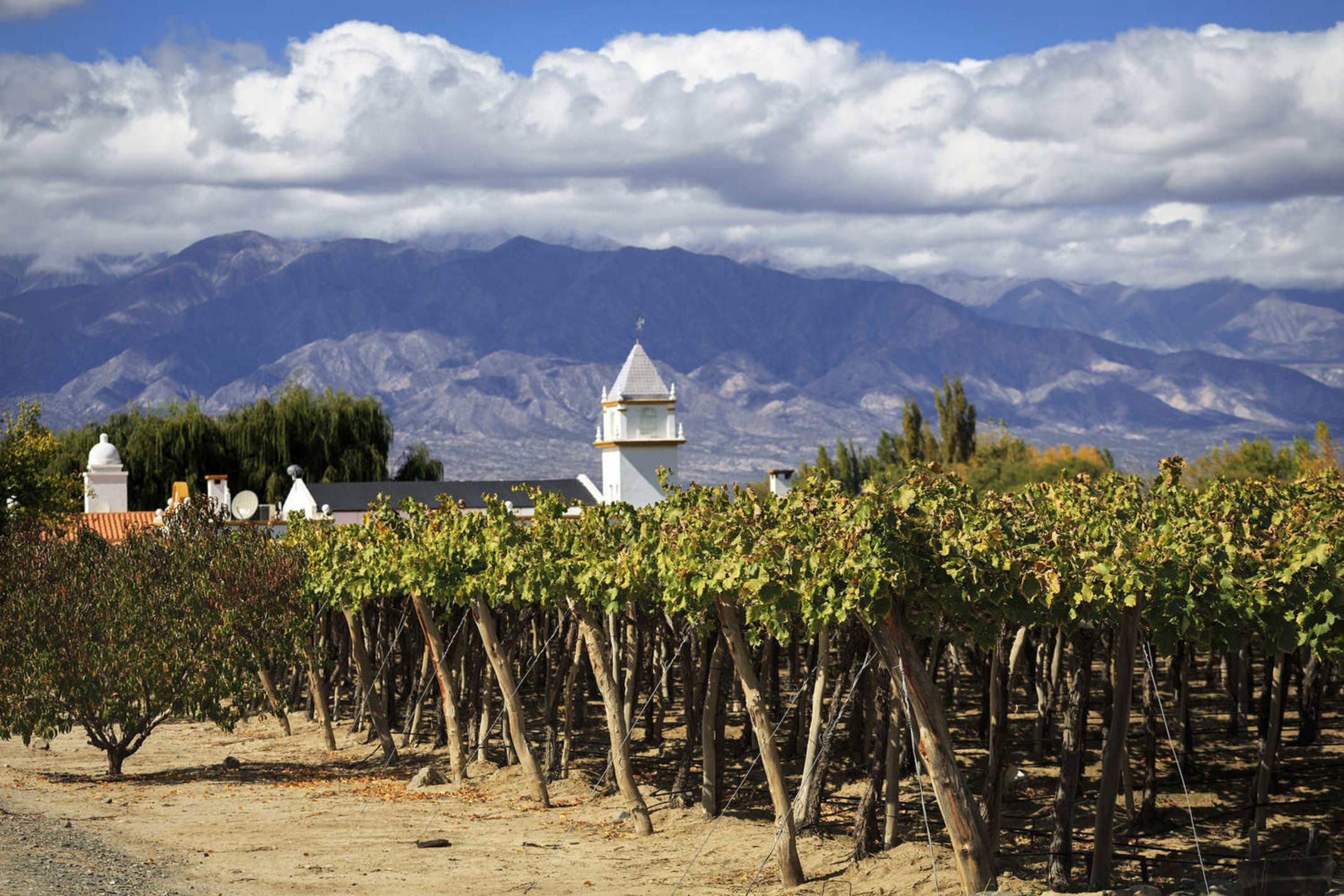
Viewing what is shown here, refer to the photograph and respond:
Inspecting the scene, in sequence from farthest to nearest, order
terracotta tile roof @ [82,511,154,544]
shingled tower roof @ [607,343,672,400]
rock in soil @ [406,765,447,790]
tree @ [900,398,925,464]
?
tree @ [900,398,925,464], shingled tower roof @ [607,343,672,400], terracotta tile roof @ [82,511,154,544], rock in soil @ [406,765,447,790]

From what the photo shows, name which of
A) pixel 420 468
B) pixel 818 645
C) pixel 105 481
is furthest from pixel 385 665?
pixel 420 468

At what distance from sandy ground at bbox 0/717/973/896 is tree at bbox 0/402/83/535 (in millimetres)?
11812

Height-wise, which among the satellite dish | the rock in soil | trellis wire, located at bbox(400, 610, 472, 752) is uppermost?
the satellite dish

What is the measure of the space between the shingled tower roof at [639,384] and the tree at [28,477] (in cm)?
4320

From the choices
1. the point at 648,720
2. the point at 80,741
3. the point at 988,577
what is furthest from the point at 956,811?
the point at 80,741

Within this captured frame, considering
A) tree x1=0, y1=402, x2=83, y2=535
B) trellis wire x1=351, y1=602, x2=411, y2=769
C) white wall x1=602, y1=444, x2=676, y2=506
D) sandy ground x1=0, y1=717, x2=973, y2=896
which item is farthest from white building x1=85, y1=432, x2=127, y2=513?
sandy ground x1=0, y1=717, x2=973, y2=896

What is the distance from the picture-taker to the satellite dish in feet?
113

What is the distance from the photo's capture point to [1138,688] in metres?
25.3

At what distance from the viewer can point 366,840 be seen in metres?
16.2

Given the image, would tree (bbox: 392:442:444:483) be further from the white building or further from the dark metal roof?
the white building

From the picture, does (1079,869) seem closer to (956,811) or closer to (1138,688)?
(956,811)

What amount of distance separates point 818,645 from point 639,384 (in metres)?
58.7

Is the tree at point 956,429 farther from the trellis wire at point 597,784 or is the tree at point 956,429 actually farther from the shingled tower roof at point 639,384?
the trellis wire at point 597,784

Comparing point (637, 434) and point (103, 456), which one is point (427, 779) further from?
point (637, 434)
